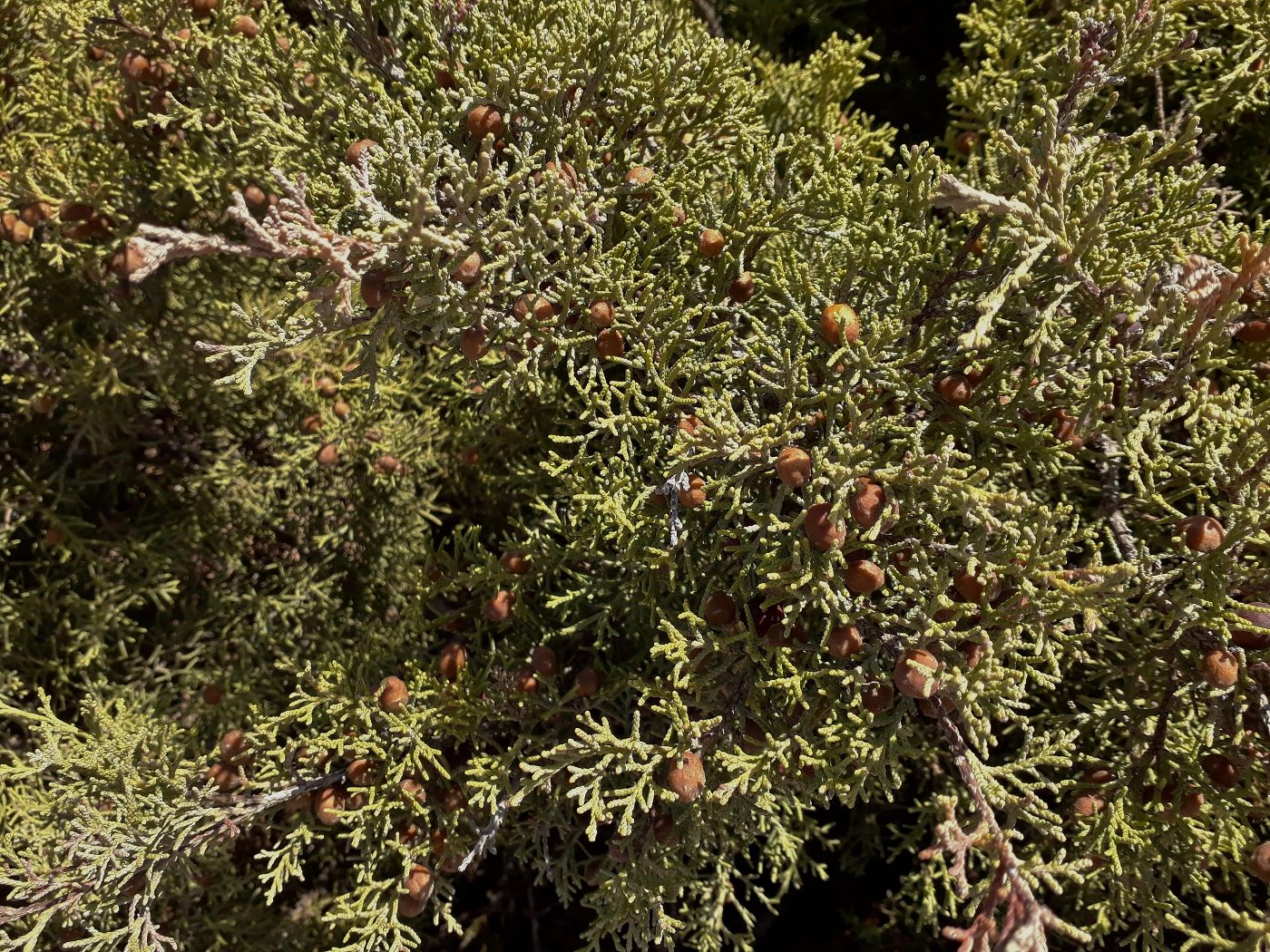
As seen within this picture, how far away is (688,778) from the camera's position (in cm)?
173

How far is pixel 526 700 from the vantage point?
82.8 inches

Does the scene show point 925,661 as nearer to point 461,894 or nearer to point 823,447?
point 823,447

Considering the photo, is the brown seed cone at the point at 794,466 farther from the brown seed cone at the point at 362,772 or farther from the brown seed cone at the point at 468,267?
the brown seed cone at the point at 362,772

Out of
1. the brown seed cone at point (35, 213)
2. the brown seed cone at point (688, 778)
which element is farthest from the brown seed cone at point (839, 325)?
the brown seed cone at point (35, 213)

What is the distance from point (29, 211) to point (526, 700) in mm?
2181

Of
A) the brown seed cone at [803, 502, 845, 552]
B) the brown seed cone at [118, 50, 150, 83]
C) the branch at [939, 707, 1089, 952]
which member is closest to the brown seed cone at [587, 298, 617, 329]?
the brown seed cone at [803, 502, 845, 552]

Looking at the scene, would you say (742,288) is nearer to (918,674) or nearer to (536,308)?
(536,308)

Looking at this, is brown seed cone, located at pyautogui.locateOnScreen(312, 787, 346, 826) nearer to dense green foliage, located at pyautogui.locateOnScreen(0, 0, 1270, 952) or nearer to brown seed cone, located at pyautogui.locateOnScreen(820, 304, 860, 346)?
dense green foliage, located at pyautogui.locateOnScreen(0, 0, 1270, 952)

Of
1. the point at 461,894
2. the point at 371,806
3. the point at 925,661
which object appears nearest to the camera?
the point at 925,661

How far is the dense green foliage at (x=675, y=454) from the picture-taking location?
1.60 meters

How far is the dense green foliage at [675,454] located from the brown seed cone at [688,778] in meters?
0.05

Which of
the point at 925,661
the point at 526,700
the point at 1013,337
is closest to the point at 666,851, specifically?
the point at 526,700

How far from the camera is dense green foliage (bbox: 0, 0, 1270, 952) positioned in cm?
160

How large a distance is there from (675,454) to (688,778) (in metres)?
0.68
